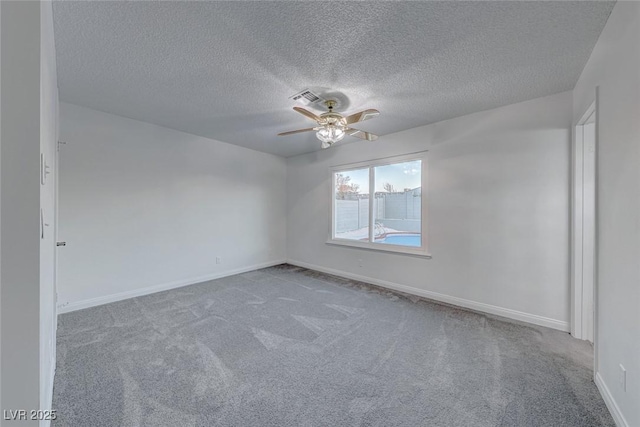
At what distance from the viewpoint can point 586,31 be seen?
5.80 feet

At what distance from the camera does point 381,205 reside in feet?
14.1

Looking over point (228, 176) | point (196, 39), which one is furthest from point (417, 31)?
point (228, 176)

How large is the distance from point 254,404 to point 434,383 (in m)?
1.29

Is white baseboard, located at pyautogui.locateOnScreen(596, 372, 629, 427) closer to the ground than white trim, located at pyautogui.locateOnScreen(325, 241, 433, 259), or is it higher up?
closer to the ground

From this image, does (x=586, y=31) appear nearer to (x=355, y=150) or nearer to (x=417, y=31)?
(x=417, y=31)

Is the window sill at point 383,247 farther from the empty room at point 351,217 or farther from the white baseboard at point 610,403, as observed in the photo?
the white baseboard at point 610,403

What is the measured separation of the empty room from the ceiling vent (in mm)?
49

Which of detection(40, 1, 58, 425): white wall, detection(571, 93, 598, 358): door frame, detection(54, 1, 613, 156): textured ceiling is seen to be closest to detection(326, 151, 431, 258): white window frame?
detection(54, 1, 613, 156): textured ceiling

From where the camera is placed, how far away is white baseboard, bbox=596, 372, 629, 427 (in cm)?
147

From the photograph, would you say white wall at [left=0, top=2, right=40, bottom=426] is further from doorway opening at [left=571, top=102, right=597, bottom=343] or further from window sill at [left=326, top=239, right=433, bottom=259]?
doorway opening at [left=571, top=102, right=597, bottom=343]

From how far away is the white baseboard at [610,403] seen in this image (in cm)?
147

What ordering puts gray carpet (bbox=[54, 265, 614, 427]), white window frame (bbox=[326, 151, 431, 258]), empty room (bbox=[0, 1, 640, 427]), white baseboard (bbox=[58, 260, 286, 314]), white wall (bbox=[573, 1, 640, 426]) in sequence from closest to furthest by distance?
1. white wall (bbox=[573, 1, 640, 426])
2. empty room (bbox=[0, 1, 640, 427])
3. gray carpet (bbox=[54, 265, 614, 427])
4. white baseboard (bbox=[58, 260, 286, 314])
5. white window frame (bbox=[326, 151, 431, 258])

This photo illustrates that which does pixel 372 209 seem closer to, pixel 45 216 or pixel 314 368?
pixel 314 368

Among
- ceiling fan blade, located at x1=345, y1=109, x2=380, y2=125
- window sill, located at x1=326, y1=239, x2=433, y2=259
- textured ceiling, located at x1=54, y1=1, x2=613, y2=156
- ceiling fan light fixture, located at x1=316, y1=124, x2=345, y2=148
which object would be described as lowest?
window sill, located at x1=326, y1=239, x2=433, y2=259
